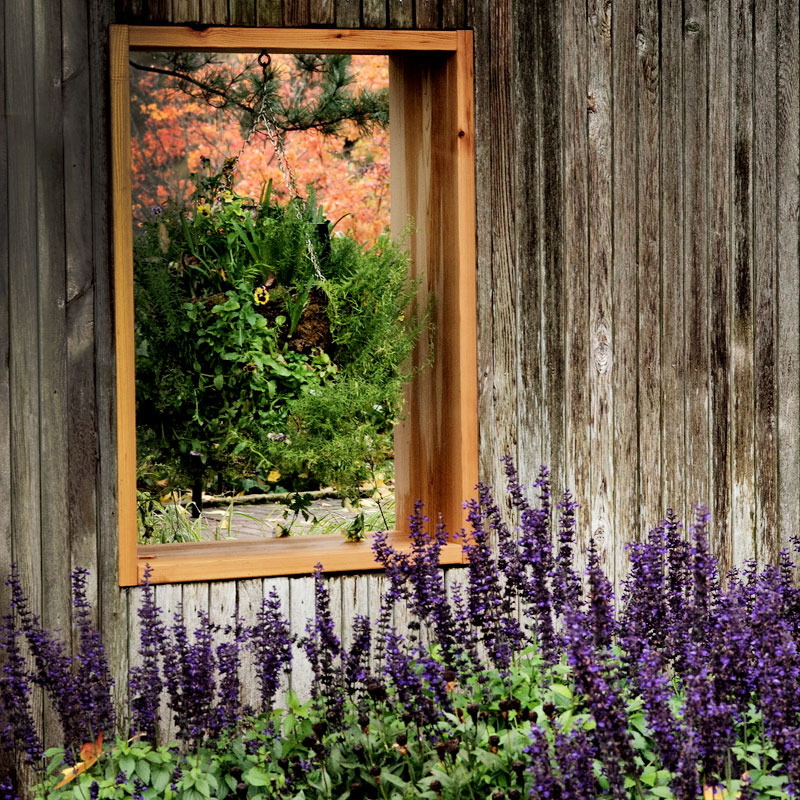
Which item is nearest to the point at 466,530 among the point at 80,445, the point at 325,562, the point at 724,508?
the point at 325,562

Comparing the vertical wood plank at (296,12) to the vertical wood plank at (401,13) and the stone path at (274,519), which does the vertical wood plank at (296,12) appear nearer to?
the vertical wood plank at (401,13)

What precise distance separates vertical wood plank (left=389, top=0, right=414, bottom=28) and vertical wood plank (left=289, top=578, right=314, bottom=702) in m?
1.86

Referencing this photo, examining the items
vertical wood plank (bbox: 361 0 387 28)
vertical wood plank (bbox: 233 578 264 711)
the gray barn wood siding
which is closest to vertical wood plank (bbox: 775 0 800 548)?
the gray barn wood siding

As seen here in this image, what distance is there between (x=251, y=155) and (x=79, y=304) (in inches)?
332

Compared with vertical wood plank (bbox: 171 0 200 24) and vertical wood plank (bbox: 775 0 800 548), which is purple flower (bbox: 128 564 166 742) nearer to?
vertical wood plank (bbox: 171 0 200 24)

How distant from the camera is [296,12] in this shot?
3.86 meters

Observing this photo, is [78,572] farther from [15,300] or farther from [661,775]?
[661,775]

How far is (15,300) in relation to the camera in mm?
3629

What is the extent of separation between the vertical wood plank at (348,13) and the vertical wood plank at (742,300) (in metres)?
1.38

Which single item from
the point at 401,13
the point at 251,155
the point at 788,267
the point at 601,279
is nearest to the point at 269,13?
the point at 401,13

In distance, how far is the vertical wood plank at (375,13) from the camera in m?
3.91

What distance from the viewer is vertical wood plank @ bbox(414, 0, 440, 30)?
396 centimetres

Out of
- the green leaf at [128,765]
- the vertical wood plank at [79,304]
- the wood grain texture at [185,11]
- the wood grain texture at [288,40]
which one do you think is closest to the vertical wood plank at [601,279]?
the wood grain texture at [288,40]

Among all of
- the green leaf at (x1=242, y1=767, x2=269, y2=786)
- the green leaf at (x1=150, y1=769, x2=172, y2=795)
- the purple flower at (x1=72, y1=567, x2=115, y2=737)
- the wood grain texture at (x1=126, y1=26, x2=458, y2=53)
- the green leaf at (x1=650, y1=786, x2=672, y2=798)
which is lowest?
the green leaf at (x1=150, y1=769, x2=172, y2=795)
